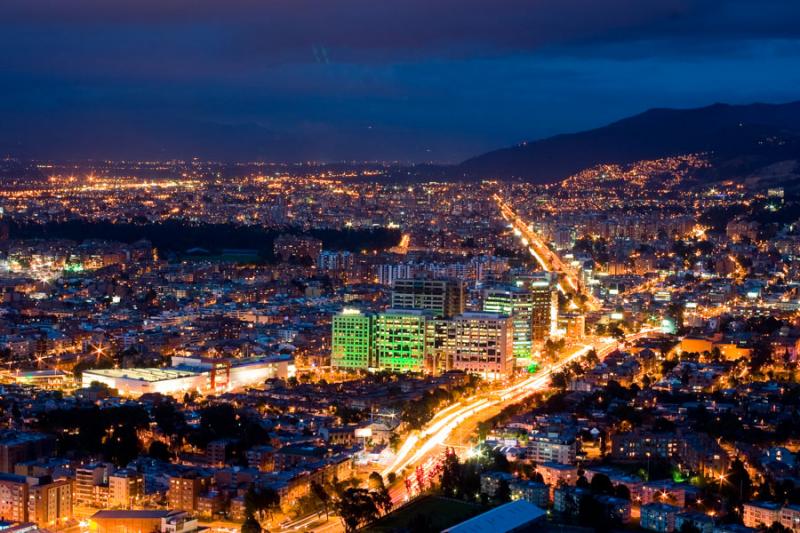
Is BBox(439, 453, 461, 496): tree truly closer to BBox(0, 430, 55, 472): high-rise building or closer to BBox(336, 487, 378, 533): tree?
BBox(336, 487, 378, 533): tree

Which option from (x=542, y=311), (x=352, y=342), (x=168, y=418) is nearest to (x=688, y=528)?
(x=168, y=418)

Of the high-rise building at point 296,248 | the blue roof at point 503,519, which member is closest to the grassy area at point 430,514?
the blue roof at point 503,519

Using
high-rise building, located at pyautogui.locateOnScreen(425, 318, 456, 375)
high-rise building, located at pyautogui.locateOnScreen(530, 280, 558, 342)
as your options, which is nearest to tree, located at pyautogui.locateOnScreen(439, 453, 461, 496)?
high-rise building, located at pyautogui.locateOnScreen(425, 318, 456, 375)

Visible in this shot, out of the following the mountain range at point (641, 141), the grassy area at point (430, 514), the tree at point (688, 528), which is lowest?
the grassy area at point (430, 514)

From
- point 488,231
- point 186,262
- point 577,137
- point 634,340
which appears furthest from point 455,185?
point 634,340

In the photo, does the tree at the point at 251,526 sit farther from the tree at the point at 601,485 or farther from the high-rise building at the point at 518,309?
the high-rise building at the point at 518,309

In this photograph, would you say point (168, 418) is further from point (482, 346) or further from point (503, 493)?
point (482, 346)
